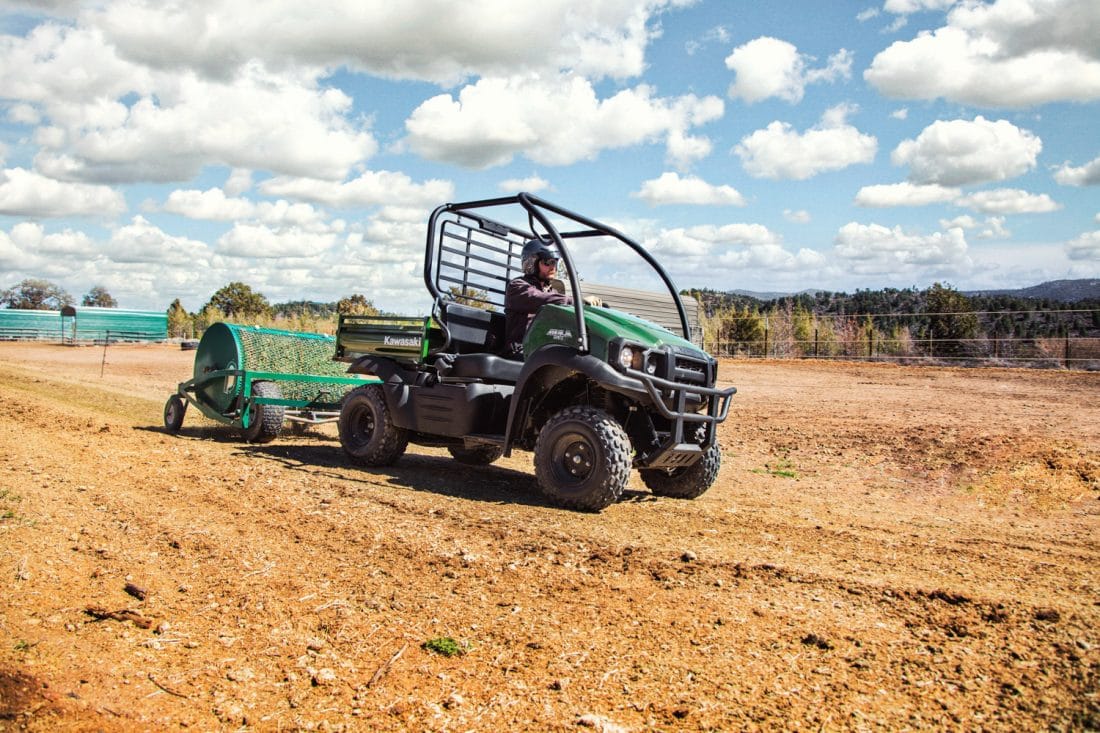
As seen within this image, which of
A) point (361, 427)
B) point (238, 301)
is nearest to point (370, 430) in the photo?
point (361, 427)

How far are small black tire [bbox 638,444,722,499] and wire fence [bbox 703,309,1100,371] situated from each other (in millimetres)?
18826

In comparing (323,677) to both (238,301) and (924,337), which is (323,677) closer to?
(924,337)

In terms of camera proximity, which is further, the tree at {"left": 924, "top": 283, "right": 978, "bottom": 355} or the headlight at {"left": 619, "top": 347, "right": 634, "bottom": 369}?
the tree at {"left": 924, "top": 283, "right": 978, "bottom": 355}

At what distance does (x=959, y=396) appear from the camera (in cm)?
1686

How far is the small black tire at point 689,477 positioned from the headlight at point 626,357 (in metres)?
1.17

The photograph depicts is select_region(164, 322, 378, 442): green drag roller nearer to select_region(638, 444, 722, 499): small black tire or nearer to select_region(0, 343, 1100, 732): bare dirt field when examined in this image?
select_region(0, 343, 1100, 732): bare dirt field

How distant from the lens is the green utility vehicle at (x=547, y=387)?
6.51m

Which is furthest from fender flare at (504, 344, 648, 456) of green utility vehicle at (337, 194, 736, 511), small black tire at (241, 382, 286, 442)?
small black tire at (241, 382, 286, 442)

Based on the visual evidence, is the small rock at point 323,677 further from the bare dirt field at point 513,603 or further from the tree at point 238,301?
the tree at point 238,301

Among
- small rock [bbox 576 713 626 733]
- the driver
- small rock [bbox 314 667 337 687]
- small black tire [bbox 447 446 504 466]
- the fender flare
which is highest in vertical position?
the driver

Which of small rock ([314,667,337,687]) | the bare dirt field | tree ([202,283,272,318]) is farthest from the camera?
tree ([202,283,272,318])

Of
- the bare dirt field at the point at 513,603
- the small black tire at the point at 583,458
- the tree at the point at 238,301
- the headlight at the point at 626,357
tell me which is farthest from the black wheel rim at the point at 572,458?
the tree at the point at 238,301

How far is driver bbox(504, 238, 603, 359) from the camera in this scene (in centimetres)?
744

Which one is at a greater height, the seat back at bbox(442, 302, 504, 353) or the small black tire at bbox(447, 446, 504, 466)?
the seat back at bbox(442, 302, 504, 353)
